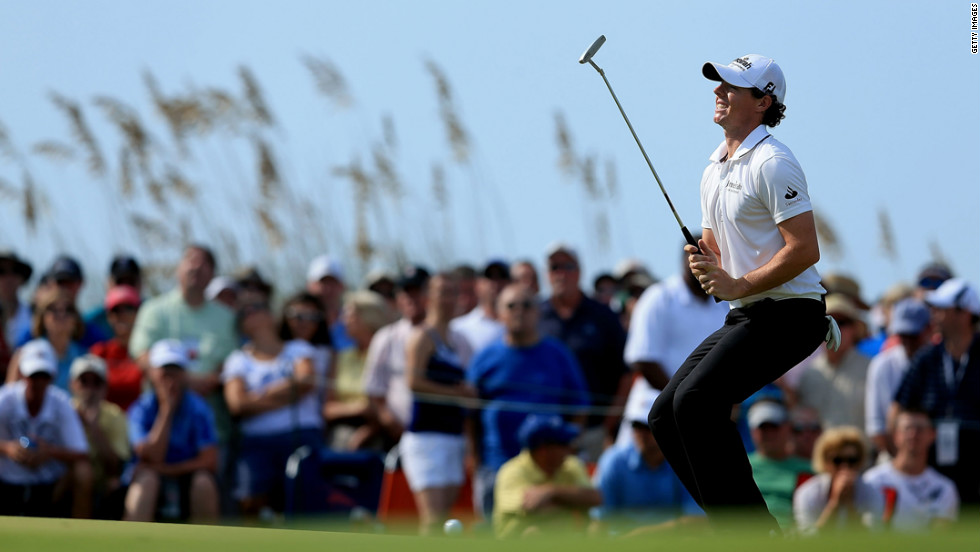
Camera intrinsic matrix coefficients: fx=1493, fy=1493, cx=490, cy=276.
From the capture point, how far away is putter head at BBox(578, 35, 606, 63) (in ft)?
18.4

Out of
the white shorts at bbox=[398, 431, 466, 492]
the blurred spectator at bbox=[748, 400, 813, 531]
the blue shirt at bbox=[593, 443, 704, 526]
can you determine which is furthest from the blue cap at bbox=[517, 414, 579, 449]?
the blurred spectator at bbox=[748, 400, 813, 531]

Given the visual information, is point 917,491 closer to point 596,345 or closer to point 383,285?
point 596,345

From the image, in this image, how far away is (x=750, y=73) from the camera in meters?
5.07

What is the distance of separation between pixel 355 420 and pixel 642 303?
6.73 feet

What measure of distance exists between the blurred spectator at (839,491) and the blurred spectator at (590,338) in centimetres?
144

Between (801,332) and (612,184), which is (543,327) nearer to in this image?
(612,184)

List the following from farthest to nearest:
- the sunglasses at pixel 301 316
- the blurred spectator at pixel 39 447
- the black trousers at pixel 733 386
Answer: the sunglasses at pixel 301 316
the blurred spectator at pixel 39 447
the black trousers at pixel 733 386

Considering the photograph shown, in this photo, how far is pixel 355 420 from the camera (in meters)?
9.34

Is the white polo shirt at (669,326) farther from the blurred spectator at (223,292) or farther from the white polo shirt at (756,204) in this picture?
the white polo shirt at (756,204)

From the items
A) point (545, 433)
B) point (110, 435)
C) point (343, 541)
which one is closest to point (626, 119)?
point (343, 541)

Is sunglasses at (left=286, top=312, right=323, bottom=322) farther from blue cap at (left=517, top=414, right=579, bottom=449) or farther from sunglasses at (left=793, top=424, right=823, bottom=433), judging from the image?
sunglasses at (left=793, top=424, right=823, bottom=433)

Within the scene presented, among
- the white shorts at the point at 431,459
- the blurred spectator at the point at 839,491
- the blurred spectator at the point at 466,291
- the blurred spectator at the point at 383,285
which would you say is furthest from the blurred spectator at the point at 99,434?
the blurred spectator at the point at 839,491

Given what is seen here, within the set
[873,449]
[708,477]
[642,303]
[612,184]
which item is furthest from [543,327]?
[708,477]

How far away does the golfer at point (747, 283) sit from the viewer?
16.2 feet
